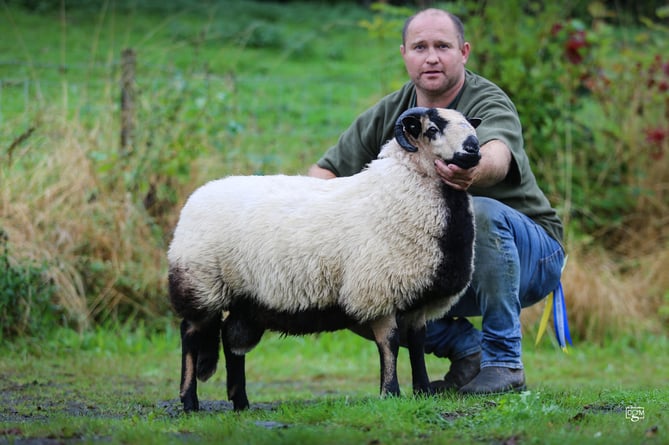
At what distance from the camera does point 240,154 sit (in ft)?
31.0

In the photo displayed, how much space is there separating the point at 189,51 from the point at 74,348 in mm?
10890

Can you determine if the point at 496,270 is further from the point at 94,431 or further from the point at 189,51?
the point at 189,51

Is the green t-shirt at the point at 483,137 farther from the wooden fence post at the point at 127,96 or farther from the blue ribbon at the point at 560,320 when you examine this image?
the wooden fence post at the point at 127,96

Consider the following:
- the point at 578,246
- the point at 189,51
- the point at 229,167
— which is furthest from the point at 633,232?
the point at 189,51

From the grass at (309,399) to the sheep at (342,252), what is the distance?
17.5 inches

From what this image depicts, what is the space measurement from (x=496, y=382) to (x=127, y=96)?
5.70 meters

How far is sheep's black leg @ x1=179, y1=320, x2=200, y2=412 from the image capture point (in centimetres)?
481

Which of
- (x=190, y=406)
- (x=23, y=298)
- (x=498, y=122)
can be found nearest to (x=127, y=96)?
(x=23, y=298)

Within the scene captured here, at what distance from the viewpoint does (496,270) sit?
191 inches

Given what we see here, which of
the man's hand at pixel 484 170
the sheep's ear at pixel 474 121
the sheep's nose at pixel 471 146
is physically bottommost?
the man's hand at pixel 484 170

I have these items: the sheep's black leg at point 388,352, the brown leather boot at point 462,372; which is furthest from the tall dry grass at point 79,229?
the sheep's black leg at point 388,352

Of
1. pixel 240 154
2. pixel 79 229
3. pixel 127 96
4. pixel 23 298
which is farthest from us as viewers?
pixel 240 154

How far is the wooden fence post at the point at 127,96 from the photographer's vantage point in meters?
9.04

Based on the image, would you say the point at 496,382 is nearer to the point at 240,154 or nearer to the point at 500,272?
the point at 500,272
